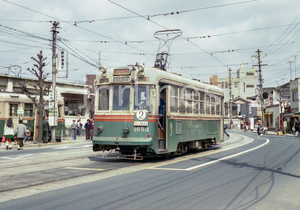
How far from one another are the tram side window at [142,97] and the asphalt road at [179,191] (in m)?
2.26

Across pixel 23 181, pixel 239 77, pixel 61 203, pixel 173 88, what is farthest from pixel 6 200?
pixel 239 77

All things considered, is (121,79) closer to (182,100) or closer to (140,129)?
(140,129)

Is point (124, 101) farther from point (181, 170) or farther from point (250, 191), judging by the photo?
point (250, 191)

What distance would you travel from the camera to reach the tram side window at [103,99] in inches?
459

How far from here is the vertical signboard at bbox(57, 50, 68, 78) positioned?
25453 mm

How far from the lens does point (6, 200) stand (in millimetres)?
6234

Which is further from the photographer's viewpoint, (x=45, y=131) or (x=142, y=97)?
(x=45, y=131)

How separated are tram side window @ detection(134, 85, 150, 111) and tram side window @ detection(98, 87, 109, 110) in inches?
41.5

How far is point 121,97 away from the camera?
1150 centimetres

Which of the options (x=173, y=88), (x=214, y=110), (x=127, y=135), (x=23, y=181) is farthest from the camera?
(x=214, y=110)

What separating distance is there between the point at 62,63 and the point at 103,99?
1498 centimetres

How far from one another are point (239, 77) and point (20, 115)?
79691mm

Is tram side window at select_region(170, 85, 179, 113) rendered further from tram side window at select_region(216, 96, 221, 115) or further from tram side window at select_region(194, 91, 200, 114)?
tram side window at select_region(216, 96, 221, 115)

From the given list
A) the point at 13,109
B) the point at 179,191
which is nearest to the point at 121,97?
the point at 179,191
